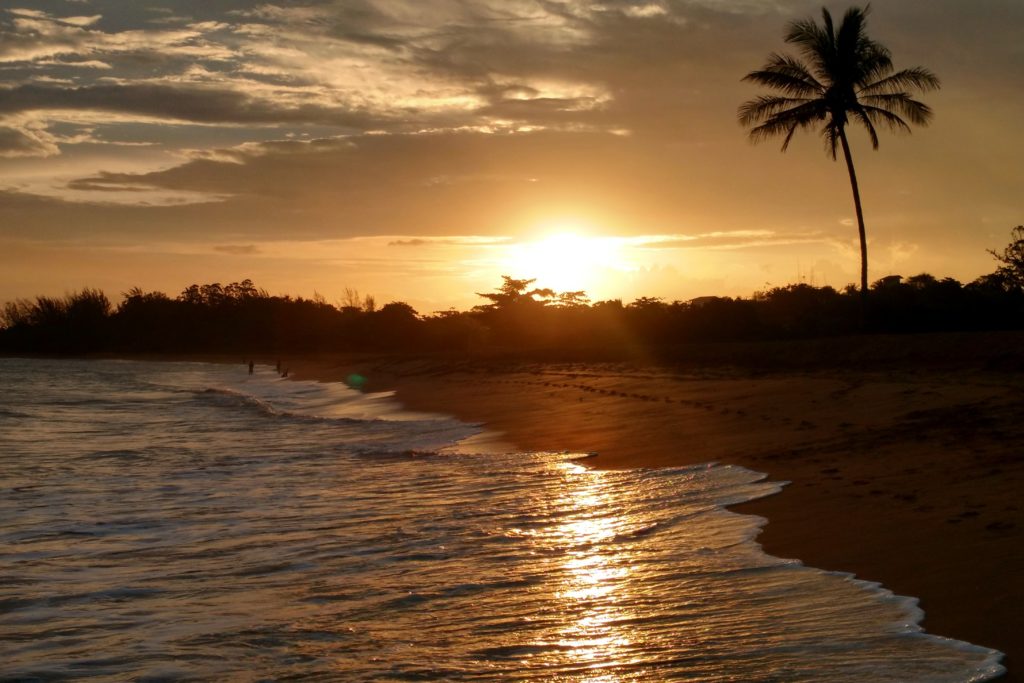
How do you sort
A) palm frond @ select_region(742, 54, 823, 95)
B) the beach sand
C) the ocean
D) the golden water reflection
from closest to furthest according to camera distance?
the ocean < the golden water reflection < the beach sand < palm frond @ select_region(742, 54, 823, 95)

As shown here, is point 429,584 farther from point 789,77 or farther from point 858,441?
point 789,77

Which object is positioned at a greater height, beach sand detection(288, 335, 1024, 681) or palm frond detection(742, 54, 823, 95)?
palm frond detection(742, 54, 823, 95)

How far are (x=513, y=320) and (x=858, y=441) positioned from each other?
175 ft

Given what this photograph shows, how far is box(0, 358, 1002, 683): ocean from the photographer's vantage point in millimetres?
5371

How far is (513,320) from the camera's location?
65.2 m

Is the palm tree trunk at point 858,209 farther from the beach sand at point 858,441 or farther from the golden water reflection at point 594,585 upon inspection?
the golden water reflection at point 594,585

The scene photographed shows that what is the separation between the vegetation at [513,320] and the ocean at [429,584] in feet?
76.2

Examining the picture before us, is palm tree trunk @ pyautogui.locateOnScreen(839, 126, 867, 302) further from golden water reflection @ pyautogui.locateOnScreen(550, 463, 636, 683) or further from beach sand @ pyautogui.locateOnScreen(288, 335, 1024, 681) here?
golden water reflection @ pyautogui.locateOnScreen(550, 463, 636, 683)

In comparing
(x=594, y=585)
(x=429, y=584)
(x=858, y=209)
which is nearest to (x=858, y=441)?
(x=594, y=585)

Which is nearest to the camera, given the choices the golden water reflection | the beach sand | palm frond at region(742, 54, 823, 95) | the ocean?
the ocean

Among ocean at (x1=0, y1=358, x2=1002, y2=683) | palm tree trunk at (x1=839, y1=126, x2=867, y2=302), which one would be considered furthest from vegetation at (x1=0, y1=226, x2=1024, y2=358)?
ocean at (x1=0, y1=358, x2=1002, y2=683)

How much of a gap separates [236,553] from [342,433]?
11.4 m

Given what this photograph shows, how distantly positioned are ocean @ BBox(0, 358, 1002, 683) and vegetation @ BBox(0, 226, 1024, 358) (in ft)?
76.2

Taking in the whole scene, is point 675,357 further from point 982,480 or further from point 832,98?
point 982,480
